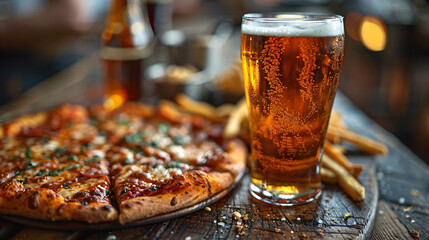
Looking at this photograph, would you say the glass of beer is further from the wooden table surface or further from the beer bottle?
the beer bottle

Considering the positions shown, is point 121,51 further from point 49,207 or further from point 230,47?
point 230,47

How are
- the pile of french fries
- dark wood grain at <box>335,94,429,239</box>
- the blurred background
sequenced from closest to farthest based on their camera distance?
1. dark wood grain at <box>335,94,429,239</box>
2. the pile of french fries
3. the blurred background

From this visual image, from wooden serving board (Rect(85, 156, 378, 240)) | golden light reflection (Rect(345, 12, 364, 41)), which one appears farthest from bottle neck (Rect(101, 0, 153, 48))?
golden light reflection (Rect(345, 12, 364, 41))

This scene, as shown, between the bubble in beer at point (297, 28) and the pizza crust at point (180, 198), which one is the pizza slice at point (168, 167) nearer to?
the pizza crust at point (180, 198)

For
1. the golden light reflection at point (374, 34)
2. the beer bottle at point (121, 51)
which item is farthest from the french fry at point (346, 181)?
the golden light reflection at point (374, 34)

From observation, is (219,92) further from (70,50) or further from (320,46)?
(70,50)

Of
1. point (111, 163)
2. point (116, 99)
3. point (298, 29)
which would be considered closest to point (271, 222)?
point (298, 29)
